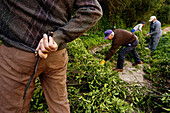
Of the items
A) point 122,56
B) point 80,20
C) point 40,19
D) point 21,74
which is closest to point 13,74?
point 21,74

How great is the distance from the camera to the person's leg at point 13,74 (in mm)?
980

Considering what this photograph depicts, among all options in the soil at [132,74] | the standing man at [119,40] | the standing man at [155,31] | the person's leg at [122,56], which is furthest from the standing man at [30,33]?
the standing man at [155,31]

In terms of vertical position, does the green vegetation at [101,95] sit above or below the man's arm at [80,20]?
below

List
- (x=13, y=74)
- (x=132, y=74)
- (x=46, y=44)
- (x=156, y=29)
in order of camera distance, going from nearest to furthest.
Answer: (x=46, y=44)
(x=13, y=74)
(x=132, y=74)
(x=156, y=29)

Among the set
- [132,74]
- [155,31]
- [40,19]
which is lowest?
[132,74]

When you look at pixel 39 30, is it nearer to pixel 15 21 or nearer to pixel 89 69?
pixel 15 21

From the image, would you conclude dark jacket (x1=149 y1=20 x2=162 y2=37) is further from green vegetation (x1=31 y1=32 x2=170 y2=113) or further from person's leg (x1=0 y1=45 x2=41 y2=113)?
person's leg (x1=0 y1=45 x2=41 y2=113)

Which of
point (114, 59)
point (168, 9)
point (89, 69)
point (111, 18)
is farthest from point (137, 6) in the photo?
point (168, 9)

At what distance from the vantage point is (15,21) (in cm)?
92

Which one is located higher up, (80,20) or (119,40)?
(119,40)

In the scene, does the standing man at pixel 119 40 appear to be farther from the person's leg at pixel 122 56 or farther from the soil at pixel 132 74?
the soil at pixel 132 74

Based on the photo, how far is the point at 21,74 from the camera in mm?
1035

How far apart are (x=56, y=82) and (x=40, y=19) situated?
671 mm

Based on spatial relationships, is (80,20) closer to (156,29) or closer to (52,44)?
(52,44)
